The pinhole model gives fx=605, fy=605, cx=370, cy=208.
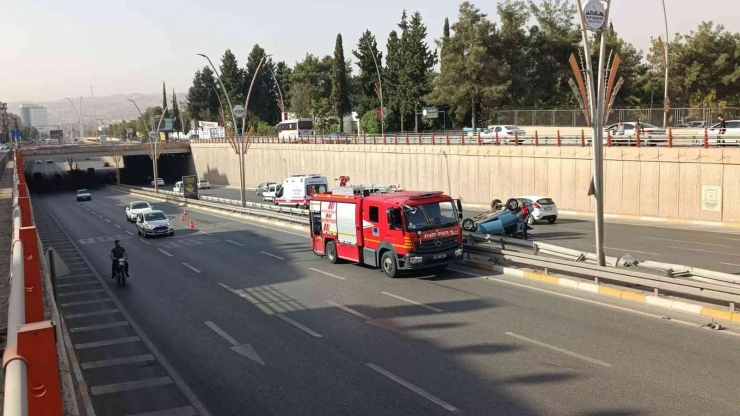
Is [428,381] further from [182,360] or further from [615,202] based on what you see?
[615,202]

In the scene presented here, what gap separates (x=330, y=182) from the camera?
62.0m

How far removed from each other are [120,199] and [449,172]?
38.8 m

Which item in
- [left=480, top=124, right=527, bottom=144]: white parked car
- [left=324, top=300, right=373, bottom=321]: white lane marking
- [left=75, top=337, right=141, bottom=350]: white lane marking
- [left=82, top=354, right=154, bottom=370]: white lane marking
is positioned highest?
[left=480, top=124, right=527, bottom=144]: white parked car

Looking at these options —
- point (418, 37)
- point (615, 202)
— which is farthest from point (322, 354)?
point (418, 37)

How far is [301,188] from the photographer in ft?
133

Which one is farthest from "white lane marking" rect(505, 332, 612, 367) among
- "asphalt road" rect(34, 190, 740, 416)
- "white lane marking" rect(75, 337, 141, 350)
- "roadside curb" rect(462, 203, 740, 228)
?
"roadside curb" rect(462, 203, 740, 228)

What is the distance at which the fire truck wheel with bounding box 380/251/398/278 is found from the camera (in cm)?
1884

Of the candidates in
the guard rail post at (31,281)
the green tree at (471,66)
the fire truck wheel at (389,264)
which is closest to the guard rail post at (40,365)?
the guard rail post at (31,281)

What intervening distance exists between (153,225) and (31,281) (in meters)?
25.9

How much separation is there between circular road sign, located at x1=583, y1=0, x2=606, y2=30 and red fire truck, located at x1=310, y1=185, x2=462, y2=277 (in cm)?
631

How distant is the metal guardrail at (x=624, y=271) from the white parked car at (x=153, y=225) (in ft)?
60.8

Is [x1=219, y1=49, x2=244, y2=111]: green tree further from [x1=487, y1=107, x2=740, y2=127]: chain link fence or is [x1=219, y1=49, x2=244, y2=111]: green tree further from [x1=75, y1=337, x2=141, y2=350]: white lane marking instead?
[x1=75, y1=337, x2=141, y2=350]: white lane marking

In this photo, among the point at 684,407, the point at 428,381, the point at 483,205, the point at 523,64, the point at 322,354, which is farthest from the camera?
the point at 523,64

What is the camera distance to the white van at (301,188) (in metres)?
40.3
